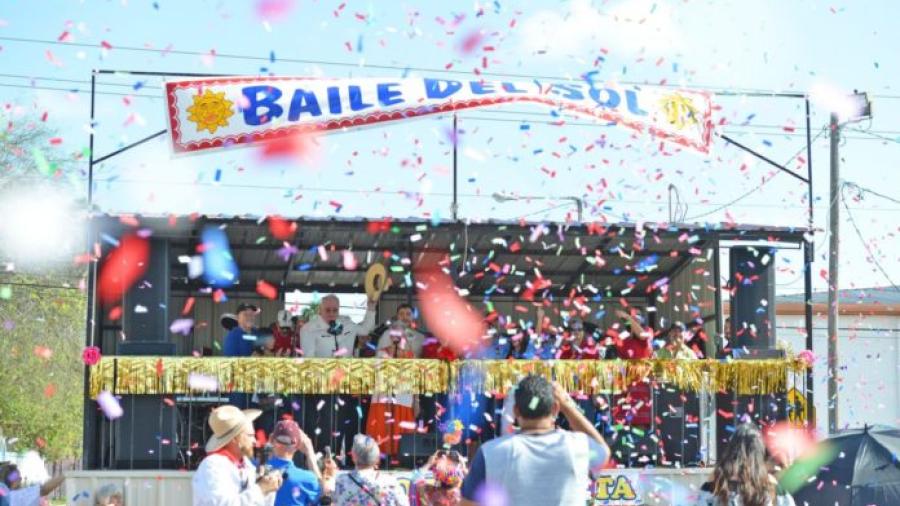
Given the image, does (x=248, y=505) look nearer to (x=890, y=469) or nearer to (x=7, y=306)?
(x=890, y=469)

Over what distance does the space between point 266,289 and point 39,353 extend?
2174cm

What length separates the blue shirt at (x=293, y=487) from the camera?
893 cm

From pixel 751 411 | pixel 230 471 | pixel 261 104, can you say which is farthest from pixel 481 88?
pixel 230 471

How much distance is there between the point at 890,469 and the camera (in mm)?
12758

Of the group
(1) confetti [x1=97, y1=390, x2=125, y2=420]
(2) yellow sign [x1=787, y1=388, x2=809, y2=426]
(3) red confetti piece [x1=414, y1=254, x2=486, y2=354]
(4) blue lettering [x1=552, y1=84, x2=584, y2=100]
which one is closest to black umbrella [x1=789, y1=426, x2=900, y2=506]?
(2) yellow sign [x1=787, y1=388, x2=809, y2=426]

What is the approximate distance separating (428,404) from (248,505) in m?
7.29

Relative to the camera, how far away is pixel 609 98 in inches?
587

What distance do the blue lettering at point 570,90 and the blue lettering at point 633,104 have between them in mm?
532

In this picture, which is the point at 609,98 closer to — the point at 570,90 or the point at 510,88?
the point at 570,90

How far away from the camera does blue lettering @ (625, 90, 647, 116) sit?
15000 mm

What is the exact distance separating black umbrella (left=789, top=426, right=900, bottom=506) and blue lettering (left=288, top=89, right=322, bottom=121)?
5851 millimetres

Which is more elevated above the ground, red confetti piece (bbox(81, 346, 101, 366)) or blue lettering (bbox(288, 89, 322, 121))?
blue lettering (bbox(288, 89, 322, 121))

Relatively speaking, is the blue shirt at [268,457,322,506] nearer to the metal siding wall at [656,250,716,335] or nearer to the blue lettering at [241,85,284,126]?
the blue lettering at [241,85,284,126]

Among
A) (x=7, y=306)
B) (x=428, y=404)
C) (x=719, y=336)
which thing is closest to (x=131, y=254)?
(x=428, y=404)
